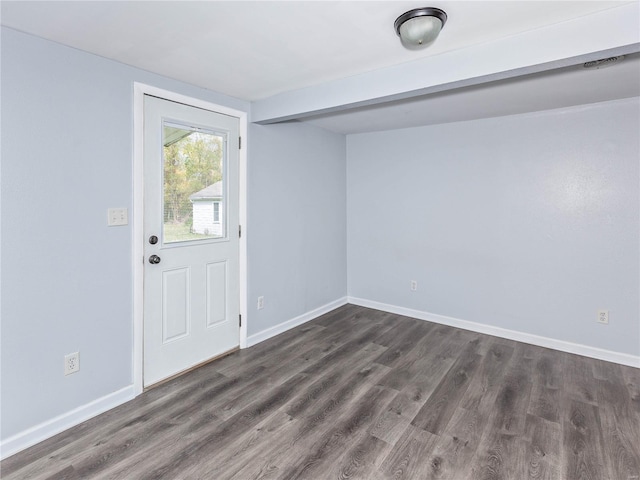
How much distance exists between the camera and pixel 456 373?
9.34 feet

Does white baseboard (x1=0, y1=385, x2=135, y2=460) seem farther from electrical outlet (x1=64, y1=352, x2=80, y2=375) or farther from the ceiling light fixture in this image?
the ceiling light fixture

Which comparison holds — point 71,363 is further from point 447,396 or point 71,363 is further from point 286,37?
point 447,396

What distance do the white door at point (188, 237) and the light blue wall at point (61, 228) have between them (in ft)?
0.57

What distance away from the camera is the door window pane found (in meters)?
2.67

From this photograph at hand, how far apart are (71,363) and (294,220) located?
2320 mm

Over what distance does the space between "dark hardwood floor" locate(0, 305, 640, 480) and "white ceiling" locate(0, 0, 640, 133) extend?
2.26m

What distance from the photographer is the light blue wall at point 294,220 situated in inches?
134

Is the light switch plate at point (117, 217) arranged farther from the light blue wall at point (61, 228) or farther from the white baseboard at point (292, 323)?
the white baseboard at point (292, 323)

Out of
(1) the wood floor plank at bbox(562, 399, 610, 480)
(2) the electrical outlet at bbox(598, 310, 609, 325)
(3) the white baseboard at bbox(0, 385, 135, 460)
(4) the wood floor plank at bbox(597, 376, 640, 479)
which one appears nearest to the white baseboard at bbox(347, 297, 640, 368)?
(2) the electrical outlet at bbox(598, 310, 609, 325)

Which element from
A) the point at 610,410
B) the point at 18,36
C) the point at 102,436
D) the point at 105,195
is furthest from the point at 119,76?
the point at 610,410

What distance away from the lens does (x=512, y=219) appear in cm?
350

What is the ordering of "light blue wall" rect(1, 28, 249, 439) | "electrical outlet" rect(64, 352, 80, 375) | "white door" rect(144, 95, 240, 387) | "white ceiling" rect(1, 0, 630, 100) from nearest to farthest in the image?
"white ceiling" rect(1, 0, 630, 100), "light blue wall" rect(1, 28, 249, 439), "electrical outlet" rect(64, 352, 80, 375), "white door" rect(144, 95, 240, 387)

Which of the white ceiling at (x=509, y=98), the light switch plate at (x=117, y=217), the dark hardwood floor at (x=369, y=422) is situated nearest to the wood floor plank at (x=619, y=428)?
the dark hardwood floor at (x=369, y=422)

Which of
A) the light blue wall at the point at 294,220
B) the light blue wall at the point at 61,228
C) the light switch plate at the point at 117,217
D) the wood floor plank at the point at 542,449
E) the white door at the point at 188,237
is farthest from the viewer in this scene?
the light blue wall at the point at 294,220
